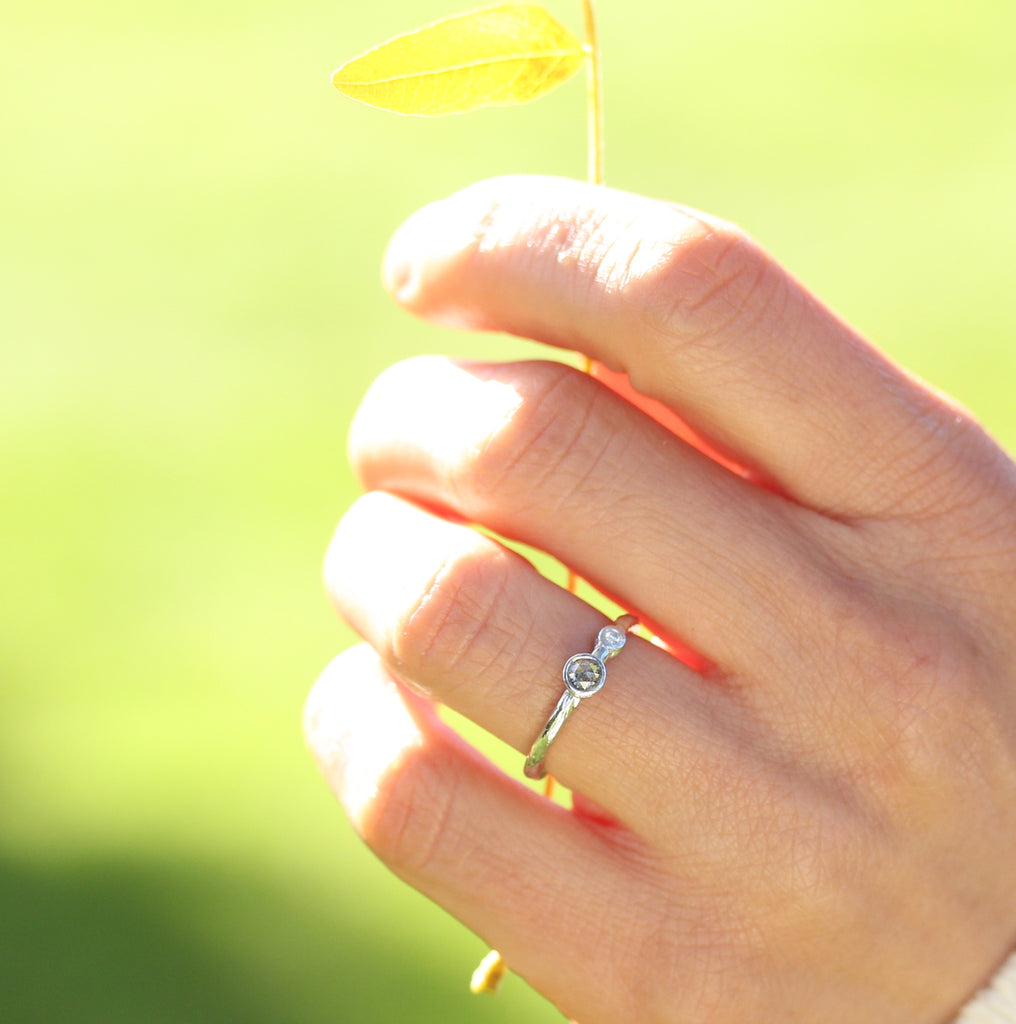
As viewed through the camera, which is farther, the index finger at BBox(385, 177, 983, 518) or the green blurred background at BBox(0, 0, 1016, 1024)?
the green blurred background at BBox(0, 0, 1016, 1024)

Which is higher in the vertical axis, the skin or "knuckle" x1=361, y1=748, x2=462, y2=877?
the skin

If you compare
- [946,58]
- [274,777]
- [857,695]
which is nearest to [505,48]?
[857,695]

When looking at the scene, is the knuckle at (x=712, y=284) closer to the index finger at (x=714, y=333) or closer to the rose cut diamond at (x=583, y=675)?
the index finger at (x=714, y=333)

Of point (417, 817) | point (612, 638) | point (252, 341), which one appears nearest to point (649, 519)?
point (612, 638)

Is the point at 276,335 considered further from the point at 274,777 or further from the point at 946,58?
the point at 946,58

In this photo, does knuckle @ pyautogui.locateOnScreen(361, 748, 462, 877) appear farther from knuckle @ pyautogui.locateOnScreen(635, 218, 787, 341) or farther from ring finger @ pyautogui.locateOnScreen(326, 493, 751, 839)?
knuckle @ pyautogui.locateOnScreen(635, 218, 787, 341)

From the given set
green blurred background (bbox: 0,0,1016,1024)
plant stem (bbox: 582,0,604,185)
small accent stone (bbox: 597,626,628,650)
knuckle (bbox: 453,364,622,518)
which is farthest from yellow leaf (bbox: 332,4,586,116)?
green blurred background (bbox: 0,0,1016,1024)
